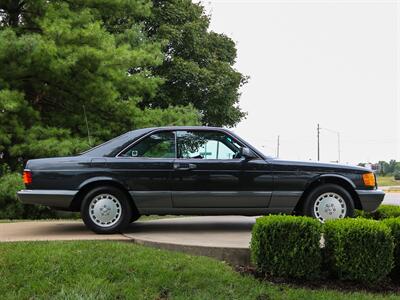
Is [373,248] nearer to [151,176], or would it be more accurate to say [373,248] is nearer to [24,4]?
[151,176]

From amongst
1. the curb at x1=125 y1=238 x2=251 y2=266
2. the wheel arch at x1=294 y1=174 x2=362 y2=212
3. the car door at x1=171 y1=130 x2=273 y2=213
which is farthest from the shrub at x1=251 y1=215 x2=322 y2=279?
the wheel arch at x1=294 y1=174 x2=362 y2=212

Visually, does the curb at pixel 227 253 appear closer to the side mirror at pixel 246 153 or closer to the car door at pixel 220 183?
the car door at pixel 220 183

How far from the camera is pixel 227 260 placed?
19.1 feet

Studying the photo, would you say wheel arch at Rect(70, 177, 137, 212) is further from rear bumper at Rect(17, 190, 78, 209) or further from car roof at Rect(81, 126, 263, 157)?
car roof at Rect(81, 126, 263, 157)

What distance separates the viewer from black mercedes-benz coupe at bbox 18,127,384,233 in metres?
6.84

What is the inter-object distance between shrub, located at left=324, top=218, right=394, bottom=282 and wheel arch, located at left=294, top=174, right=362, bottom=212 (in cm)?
174

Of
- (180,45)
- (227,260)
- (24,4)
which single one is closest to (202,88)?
Answer: (180,45)

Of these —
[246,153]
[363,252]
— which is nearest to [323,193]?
[246,153]

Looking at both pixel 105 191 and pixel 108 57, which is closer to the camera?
pixel 105 191

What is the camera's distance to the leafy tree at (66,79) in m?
12.3

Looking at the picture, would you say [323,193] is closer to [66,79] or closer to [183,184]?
[183,184]

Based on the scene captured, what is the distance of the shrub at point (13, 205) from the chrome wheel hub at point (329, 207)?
7636 millimetres

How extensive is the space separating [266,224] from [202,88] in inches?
672

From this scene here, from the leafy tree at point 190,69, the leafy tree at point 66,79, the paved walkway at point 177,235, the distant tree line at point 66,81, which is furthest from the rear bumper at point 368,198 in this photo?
the leafy tree at point 190,69
